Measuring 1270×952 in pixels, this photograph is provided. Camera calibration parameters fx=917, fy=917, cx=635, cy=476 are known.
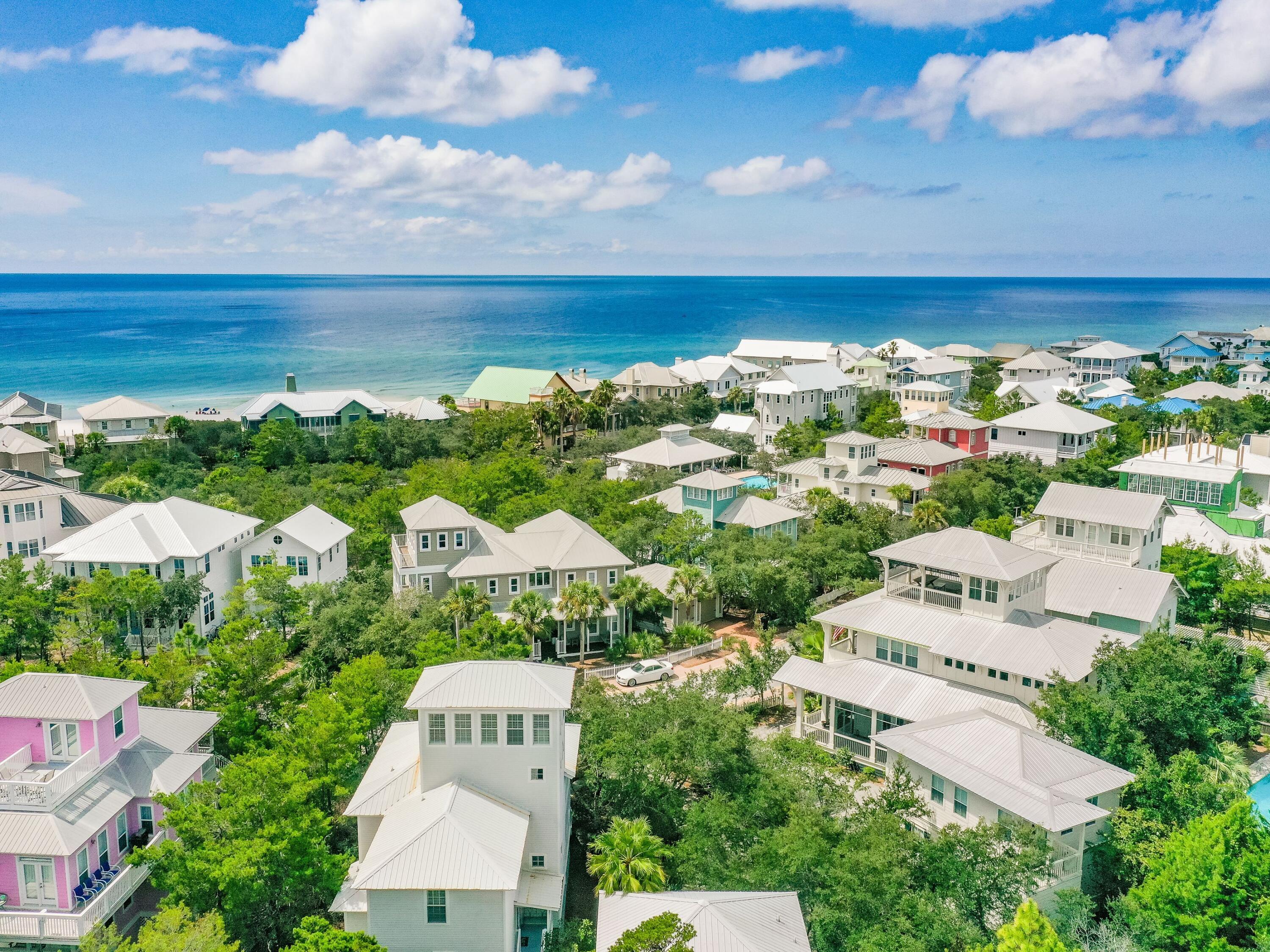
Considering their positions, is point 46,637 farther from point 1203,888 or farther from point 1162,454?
point 1162,454

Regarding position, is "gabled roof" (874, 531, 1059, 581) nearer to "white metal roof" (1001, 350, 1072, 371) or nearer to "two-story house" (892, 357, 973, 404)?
"two-story house" (892, 357, 973, 404)

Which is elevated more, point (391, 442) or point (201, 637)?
point (391, 442)


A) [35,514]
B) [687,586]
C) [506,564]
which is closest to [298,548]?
[506,564]

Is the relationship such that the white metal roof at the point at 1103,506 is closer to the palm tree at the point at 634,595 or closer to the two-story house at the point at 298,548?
the palm tree at the point at 634,595

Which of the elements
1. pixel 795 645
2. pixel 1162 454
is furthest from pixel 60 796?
pixel 1162 454

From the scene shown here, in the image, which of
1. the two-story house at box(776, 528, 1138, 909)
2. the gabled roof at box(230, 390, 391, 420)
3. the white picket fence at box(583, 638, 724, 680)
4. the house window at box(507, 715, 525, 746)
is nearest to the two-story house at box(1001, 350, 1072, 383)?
the gabled roof at box(230, 390, 391, 420)

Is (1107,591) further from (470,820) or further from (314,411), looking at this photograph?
(314,411)

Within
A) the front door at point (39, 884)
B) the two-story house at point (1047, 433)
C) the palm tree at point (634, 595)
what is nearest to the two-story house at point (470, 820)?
the front door at point (39, 884)
